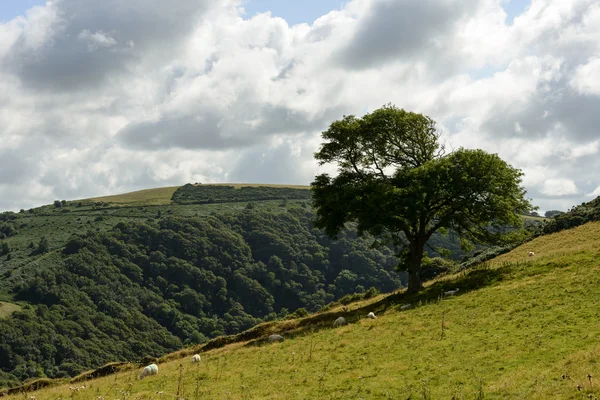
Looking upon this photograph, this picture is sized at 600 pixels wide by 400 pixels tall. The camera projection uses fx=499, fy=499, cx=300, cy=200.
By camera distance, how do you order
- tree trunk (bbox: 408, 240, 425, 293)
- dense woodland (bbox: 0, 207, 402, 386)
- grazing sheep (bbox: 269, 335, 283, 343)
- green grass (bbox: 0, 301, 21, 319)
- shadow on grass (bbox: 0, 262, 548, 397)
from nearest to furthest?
1. grazing sheep (bbox: 269, 335, 283, 343)
2. shadow on grass (bbox: 0, 262, 548, 397)
3. tree trunk (bbox: 408, 240, 425, 293)
4. dense woodland (bbox: 0, 207, 402, 386)
5. green grass (bbox: 0, 301, 21, 319)

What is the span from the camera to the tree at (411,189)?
4253cm

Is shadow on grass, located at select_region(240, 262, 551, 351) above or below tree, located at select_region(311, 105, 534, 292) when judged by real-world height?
below

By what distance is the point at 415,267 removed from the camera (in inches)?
1783

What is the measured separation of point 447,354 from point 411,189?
2091cm

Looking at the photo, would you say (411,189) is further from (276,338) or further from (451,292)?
(276,338)

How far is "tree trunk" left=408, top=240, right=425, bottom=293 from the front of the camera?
1745 inches

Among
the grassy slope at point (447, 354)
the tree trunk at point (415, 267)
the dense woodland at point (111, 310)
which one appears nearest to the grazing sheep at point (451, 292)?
the grassy slope at point (447, 354)

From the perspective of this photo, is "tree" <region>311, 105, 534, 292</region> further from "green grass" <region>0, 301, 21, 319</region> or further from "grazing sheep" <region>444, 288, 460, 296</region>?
"green grass" <region>0, 301, 21, 319</region>

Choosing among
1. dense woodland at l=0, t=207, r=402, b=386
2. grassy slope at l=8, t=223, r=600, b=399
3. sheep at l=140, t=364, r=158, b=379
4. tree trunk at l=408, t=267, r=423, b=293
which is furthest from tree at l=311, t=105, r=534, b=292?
dense woodland at l=0, t=207, r=402, b=386

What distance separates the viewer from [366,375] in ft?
70.3

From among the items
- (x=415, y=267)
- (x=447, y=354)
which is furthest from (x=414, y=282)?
(x=447, y=354)

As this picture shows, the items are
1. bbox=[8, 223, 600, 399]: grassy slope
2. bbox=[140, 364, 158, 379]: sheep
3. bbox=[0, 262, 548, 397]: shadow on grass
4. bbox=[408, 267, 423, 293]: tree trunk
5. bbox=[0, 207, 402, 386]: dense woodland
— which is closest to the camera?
bbox=[8, 223, 600, 399]: grassy slope

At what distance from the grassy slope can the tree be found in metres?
6.78

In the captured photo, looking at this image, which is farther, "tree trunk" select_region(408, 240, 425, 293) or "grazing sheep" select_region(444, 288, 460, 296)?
"tree trunk" select_region(408, 240, 425, 293)
